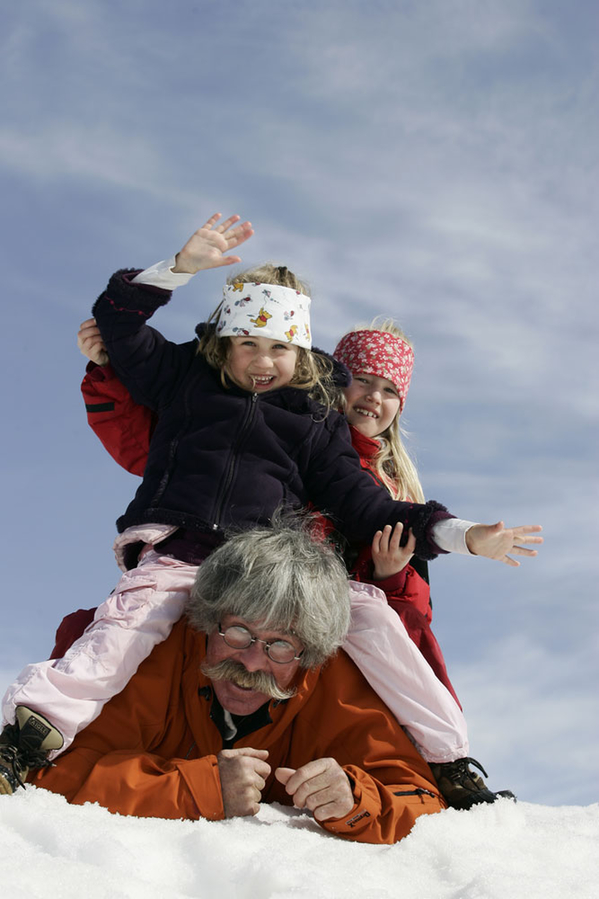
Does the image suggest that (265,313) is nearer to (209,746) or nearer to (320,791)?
(209,746)

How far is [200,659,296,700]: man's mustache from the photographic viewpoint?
3.44 m

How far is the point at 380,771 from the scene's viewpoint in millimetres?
3449

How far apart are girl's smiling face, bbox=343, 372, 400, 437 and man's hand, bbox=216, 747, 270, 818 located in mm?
2461

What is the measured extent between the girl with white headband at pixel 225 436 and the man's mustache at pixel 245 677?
0.30m

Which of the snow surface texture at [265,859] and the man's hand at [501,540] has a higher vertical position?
the man's hand at [501,540]

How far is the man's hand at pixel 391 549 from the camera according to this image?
408 cm

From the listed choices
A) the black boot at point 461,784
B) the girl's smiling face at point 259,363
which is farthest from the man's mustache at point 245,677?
the girl's smiling face at point 259,363

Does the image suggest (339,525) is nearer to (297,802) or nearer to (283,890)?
(297,802)

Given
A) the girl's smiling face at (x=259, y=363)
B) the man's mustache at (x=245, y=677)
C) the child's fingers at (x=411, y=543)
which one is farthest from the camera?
the girl's smiling face at (x=259, y=363)

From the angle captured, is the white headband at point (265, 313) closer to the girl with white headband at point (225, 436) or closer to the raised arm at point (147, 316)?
the girl with white headband at point (225, 436)

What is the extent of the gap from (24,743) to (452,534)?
193 centimetres

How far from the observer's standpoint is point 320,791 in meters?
3.10

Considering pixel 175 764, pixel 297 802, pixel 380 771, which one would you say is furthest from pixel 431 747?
pixel 175 764

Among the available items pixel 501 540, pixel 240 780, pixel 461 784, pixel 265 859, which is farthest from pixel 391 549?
pixel 265 859
